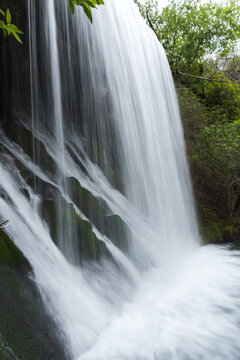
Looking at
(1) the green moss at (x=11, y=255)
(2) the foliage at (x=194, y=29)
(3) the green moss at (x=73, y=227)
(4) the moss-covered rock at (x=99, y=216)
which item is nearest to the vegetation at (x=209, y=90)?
(2) the foliage at (x=194, y=29)

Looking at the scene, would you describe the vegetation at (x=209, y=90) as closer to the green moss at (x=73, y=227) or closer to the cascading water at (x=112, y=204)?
the cascading water at (x=112, y=204)

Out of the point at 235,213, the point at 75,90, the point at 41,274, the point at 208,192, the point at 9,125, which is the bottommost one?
the point at 235,213

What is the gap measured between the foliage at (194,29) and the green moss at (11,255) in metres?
12.1

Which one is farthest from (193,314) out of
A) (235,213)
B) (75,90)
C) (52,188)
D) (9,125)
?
(235,213)

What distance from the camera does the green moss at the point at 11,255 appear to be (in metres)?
2.49

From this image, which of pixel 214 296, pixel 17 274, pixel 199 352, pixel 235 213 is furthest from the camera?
pixel 235 213

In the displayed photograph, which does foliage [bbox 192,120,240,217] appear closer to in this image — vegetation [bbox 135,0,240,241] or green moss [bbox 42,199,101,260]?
vegetation [bbox 135,0,240,241]

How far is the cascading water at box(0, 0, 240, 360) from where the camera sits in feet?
9.83

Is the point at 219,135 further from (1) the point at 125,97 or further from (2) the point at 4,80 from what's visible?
(2) the point at 4,80

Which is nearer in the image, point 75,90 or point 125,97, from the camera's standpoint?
point 75,90

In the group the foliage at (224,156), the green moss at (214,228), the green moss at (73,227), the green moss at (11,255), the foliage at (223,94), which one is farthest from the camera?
the foliage at (223,94)

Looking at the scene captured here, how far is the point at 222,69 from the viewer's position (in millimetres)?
13188

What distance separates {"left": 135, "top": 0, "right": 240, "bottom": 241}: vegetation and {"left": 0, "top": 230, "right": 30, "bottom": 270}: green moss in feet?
21.3

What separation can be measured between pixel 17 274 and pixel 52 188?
6.20 ft
